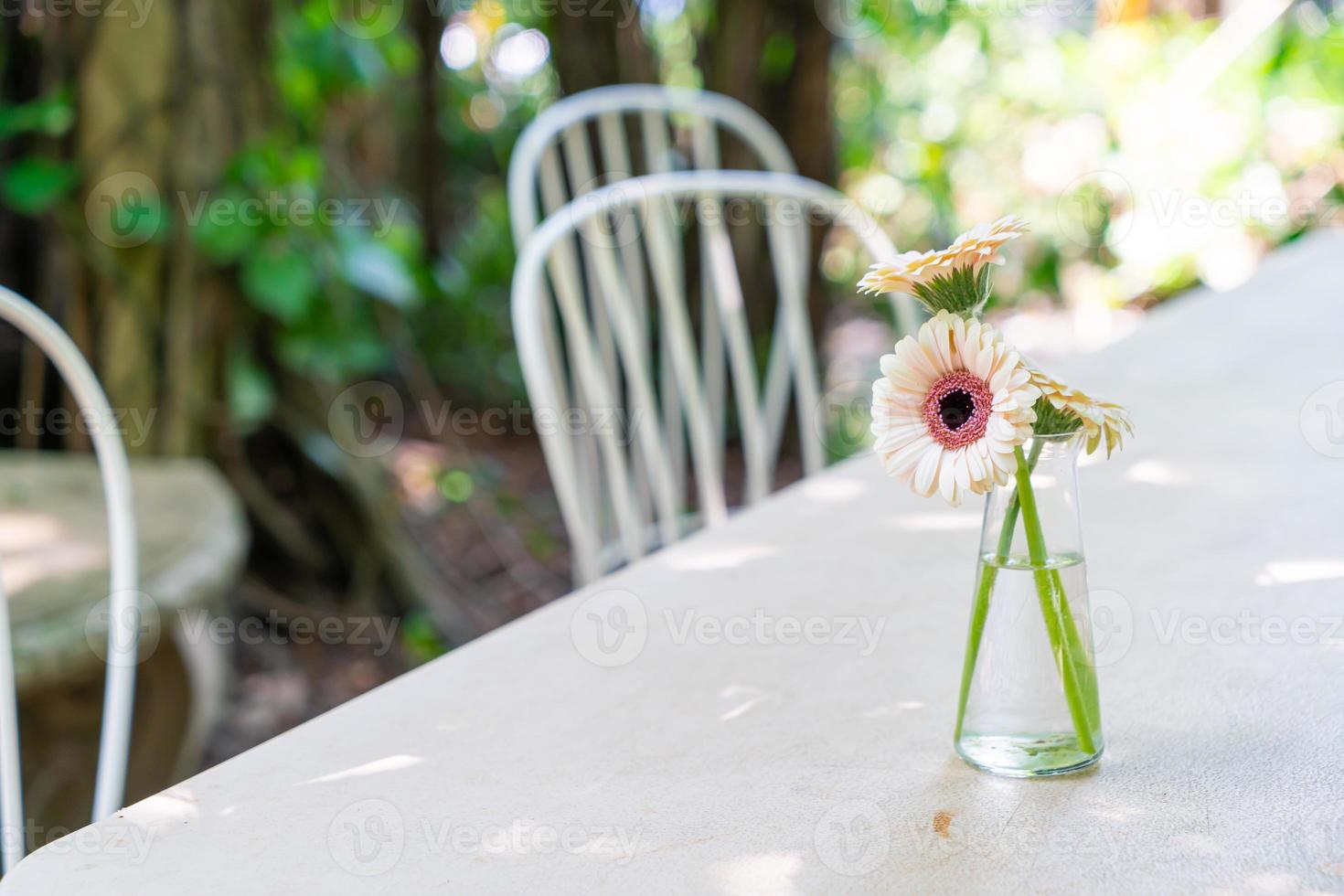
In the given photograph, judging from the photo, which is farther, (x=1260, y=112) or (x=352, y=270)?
(x=1260, y=112)

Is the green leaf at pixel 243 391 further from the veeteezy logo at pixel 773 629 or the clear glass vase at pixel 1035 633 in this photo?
the clear glass vase at pixel 1035 633

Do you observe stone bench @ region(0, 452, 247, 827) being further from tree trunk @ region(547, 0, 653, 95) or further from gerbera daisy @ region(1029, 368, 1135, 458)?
tree trunk @ region(547, 0, 653, 95)

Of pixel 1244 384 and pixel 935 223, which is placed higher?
pixel 935 223

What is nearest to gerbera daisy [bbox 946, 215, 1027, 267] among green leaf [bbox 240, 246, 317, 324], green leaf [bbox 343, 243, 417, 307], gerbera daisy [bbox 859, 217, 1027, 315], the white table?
gerbera daisy [bbox 859, 217, 1027, 315]

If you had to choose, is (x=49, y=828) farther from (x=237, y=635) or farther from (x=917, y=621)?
(x=917, y=621)

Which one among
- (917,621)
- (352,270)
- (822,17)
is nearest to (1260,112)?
(822,17)

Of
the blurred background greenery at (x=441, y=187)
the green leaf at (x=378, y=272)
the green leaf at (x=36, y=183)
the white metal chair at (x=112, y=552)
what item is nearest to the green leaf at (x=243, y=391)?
the blurred background greenery at (x=441, y=187)

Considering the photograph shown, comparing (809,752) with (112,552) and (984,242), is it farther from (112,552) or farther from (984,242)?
(112,552)

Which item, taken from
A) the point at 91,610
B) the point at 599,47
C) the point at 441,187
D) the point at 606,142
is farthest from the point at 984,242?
the point at 441,187
